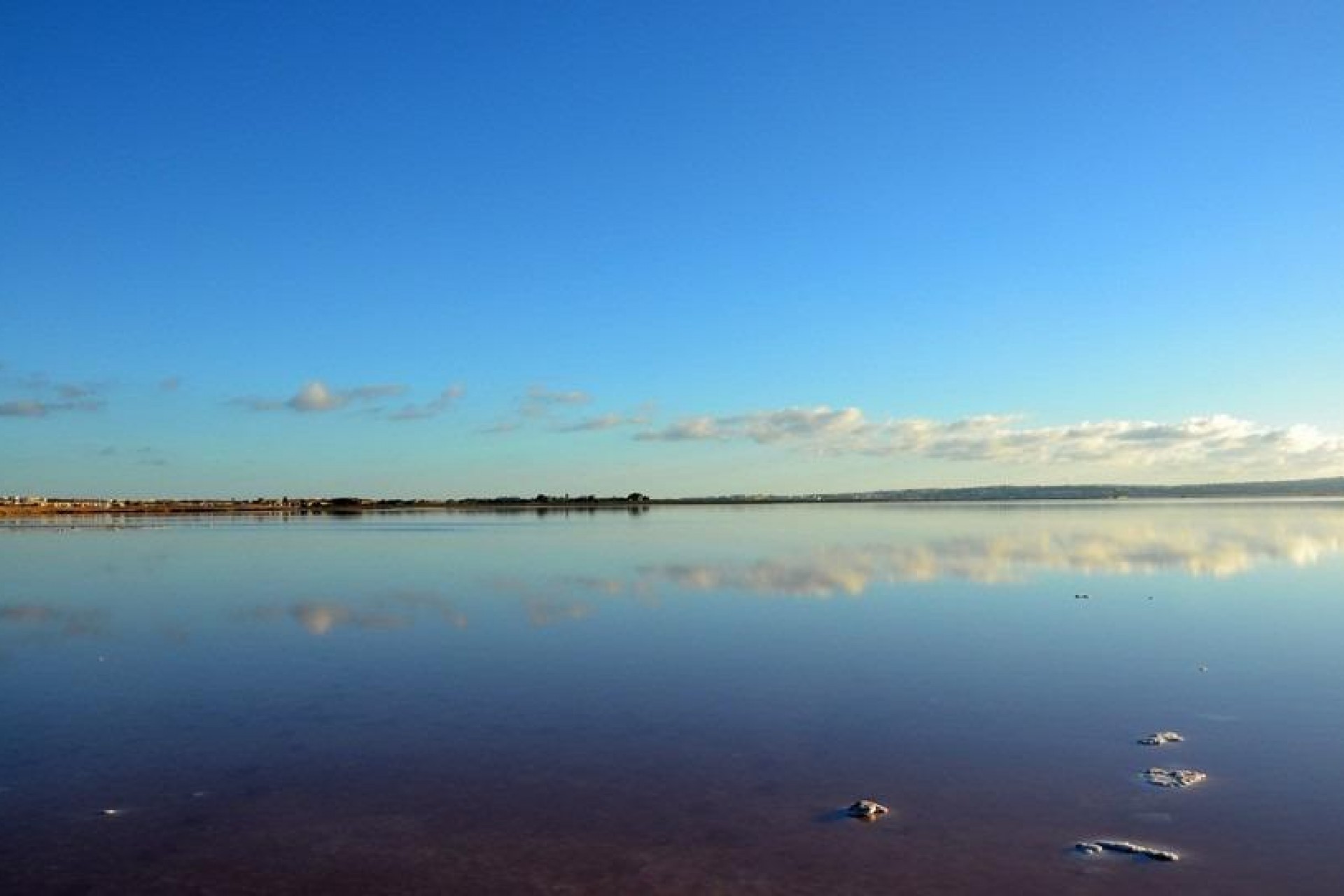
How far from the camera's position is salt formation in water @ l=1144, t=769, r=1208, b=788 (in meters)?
7.52

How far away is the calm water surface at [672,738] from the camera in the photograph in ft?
20.1

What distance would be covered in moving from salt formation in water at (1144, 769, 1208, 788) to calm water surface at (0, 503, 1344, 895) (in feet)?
0.40

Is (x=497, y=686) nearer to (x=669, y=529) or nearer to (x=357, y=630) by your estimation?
(x=357, y=630)

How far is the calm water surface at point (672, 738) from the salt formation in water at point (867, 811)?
15 cm

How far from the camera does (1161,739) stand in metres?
8.80

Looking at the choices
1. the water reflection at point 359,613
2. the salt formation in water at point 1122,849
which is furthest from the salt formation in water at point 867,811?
the water reflection at point 359,613

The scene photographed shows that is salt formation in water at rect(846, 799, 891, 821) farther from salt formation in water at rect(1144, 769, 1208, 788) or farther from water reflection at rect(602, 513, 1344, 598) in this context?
water reflection at rect(602, 513, 1344, 598)

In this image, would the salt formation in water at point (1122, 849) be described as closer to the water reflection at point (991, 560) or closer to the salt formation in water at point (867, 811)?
the salt formation in water at point (867, 811)

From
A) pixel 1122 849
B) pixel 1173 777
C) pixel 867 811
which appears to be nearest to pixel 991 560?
pixel 1173 777

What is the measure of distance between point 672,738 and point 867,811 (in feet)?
8.28

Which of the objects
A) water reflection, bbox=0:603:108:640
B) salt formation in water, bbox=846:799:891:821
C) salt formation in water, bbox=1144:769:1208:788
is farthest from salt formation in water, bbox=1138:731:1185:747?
water reflection, bbox=0:603:108:640

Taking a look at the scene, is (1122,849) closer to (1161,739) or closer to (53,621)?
(1161,739)

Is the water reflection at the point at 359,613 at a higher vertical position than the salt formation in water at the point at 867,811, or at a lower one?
higher

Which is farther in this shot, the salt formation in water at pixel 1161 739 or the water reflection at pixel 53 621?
the water reflection at pixel 53 621
